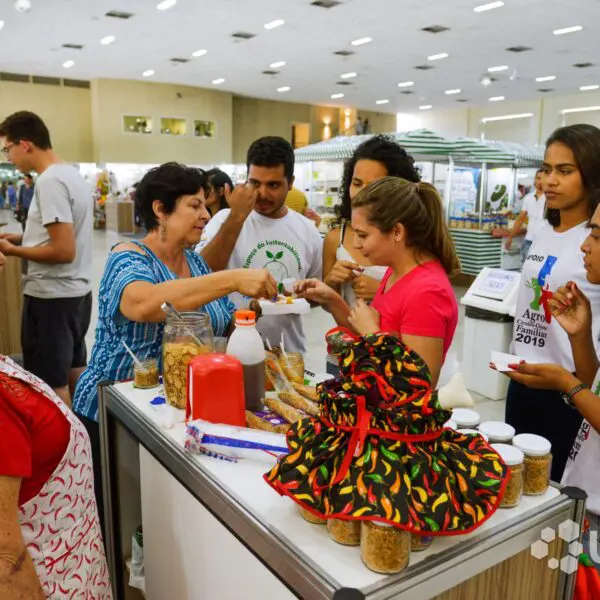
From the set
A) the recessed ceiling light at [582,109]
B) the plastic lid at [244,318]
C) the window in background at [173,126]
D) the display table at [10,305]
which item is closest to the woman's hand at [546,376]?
the plastic lid at [244,318]

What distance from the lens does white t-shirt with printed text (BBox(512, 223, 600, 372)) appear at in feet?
6.86

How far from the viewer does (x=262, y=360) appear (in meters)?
1.61

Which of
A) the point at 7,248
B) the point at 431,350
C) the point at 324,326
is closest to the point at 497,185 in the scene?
the point at 324,326

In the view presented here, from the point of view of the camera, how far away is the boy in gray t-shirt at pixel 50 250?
333 cm

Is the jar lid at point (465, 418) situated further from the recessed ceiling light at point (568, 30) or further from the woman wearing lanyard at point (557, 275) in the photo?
the recessed ceiling light at point (568, 30)

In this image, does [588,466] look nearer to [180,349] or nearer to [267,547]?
[267,547]

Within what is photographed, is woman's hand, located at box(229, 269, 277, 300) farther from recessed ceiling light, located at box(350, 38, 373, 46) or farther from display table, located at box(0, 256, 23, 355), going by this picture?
recessed ceiling light, located at box(350, 38, 373, 46)

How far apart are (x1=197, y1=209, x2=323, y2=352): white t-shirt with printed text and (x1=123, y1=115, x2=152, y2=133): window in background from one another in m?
18.1

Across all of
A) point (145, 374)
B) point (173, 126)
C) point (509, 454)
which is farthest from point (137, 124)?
point (509, 454)

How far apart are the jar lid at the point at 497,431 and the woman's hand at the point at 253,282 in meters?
0.78

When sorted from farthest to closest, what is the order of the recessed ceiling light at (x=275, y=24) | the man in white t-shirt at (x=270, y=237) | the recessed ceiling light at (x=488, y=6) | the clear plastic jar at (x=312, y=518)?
1. the recessed ceiling light at (x=275, y=24)
2. the recessed ceiling light at (x=488, y=6)
3. the man in white t-shirt at (x=270, y=237)
4. the clear plastic jar at (x=312, y=518)

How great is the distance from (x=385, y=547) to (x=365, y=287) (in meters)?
1.29

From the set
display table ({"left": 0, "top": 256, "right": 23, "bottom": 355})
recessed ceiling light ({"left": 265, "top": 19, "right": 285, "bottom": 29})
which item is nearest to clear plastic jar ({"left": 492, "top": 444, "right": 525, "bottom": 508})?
display table ({"left": 0, "top": 256, "right": 23, "bottom": 355})

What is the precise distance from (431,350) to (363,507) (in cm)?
73
